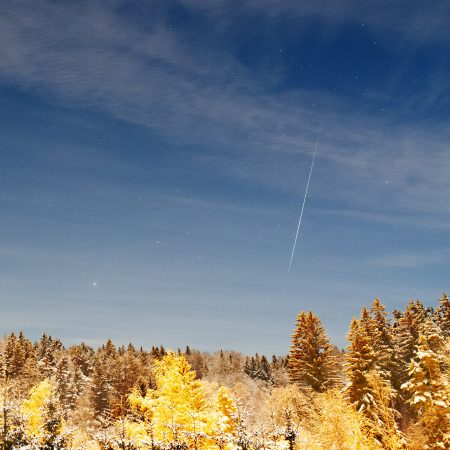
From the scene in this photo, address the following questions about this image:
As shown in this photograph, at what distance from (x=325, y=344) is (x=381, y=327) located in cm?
1164

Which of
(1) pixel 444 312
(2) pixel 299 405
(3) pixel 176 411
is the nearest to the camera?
(3) pixel 176 411

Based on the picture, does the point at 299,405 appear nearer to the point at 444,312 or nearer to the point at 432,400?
the point at 432,400

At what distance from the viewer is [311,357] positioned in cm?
4525

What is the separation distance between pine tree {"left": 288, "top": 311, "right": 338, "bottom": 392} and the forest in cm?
10

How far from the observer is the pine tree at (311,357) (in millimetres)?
44406

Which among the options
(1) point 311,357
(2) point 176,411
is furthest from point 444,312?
(2) point 176,411

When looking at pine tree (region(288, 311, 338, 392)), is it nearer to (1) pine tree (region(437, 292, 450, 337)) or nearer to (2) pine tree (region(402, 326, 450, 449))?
(2) pine tree (region(402, 326, 450, 449))

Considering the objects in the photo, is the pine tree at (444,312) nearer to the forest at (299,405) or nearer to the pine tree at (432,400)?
the forest at (299,405)

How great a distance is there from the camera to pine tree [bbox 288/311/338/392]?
4441cm

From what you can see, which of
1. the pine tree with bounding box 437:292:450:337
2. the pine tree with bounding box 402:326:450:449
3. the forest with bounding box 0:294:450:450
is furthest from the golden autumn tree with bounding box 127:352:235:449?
the pine tree with bounding box 437:292:450:337

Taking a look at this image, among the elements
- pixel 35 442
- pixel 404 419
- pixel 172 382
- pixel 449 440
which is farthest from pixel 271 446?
pixel 404 419

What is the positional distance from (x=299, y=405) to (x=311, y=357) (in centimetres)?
507

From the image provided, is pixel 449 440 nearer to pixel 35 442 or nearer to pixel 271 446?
pixel 271 446

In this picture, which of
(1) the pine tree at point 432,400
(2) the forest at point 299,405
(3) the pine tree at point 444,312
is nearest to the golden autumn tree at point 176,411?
(2) the forest at point 299,405
